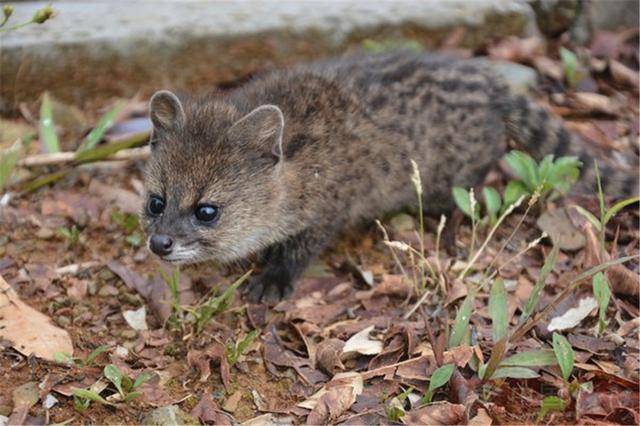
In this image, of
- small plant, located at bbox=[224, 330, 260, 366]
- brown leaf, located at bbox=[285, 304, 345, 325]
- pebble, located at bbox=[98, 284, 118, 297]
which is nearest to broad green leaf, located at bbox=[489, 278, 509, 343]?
brown leaf, located at bbox=[285, 304, 345, 325]

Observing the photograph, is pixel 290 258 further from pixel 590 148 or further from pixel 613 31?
pixel 613 31

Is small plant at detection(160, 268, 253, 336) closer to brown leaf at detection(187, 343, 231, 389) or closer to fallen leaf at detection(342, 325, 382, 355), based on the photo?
brown leaf at detection(187, 343, 231, 389)

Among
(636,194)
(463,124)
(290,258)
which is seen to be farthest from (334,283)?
(636,194)

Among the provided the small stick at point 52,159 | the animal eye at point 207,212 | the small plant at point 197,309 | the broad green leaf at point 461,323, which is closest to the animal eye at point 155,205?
the animal eye at point 207,212

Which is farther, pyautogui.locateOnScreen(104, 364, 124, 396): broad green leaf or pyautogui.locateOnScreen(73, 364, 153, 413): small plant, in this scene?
pyautogui.locateOnScreen(104, 364, 124, 396): broad green leaf

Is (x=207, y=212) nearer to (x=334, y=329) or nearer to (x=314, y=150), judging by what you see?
(x=314, y=150)

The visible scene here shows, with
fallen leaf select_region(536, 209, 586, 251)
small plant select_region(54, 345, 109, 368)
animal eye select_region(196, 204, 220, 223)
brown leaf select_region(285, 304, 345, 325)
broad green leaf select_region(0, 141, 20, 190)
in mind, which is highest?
broad green leaf select_region(0, 141, 20, 190)

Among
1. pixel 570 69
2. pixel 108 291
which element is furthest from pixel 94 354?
pixel 570 69
